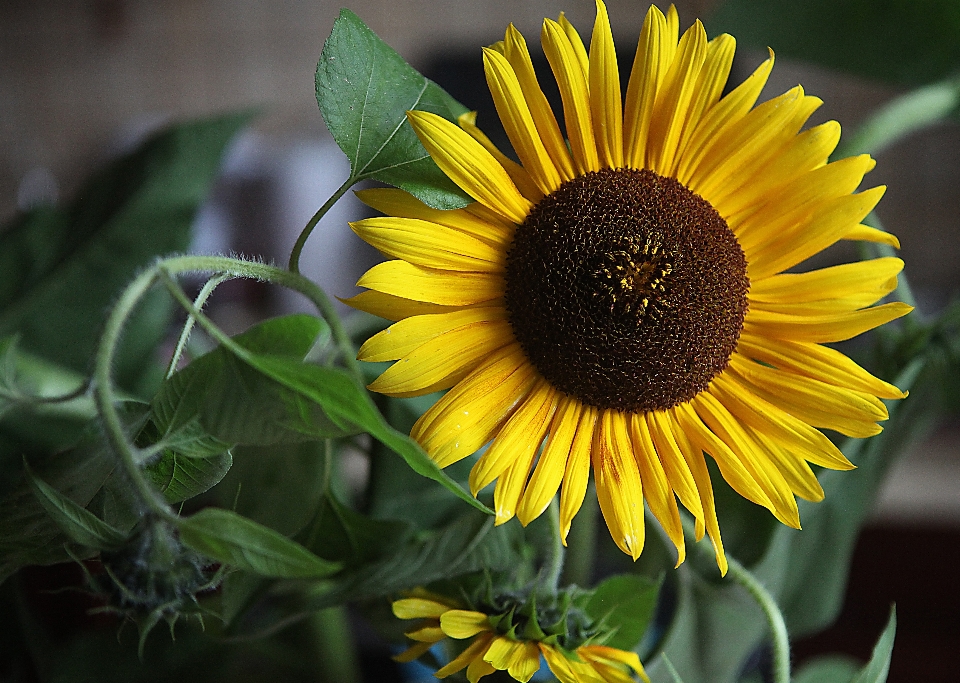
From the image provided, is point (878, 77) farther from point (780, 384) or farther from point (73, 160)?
point (73, 160)

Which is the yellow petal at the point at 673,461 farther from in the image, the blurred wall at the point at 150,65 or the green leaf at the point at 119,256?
the blurred wall at the point at 150,65

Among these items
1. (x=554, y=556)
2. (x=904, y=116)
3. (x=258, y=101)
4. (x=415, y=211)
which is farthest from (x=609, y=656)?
(x=258, y=101)

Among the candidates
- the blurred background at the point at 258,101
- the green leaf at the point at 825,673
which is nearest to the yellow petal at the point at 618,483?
the green leaf at the point at 825,673

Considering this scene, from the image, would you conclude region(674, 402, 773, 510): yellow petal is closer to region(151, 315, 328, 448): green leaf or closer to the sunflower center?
the sunflower center

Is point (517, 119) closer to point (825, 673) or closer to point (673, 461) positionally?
point (673, 461)

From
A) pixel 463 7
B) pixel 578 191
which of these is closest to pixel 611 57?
pixel 578 191

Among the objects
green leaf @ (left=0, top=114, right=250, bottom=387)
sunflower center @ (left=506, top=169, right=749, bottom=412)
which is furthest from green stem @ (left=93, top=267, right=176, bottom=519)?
green leaf @ (left=0, top=114, right=250, bottom=387)

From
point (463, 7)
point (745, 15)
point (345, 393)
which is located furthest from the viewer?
point (463, 7)
